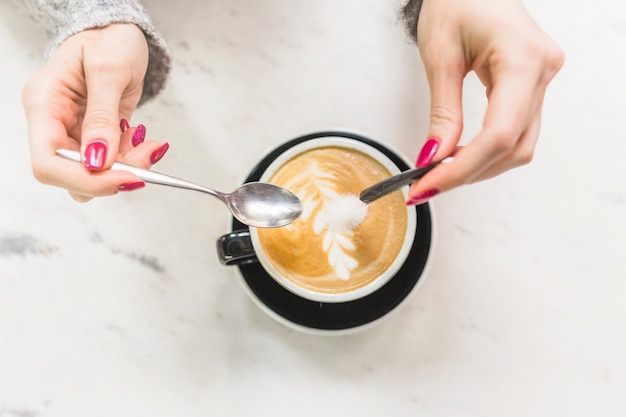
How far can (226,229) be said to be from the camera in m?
0.89

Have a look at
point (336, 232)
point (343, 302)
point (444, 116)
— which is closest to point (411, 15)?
→ point (444, 116)

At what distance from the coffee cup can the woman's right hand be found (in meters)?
0.19

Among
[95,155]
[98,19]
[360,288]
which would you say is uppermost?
[98,19]

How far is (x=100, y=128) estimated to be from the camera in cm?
64

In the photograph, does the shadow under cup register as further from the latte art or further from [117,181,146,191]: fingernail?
[117,181,146,191]: fingernail

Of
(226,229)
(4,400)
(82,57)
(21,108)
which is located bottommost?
(4,400)

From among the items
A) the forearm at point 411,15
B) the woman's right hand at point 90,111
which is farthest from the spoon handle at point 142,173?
the forearm at point 411,15

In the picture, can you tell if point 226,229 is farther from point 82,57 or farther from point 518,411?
point 518,411

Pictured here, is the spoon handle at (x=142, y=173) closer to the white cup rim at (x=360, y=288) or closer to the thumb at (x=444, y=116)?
the white cup rim at (x=360, y=288)

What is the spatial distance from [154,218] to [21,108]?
12.4 inches

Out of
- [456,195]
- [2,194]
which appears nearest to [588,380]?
[456,195]

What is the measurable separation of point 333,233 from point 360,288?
0.29ft

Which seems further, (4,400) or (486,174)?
(4,400)

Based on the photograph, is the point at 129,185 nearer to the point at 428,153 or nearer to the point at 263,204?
the point at 263,204
